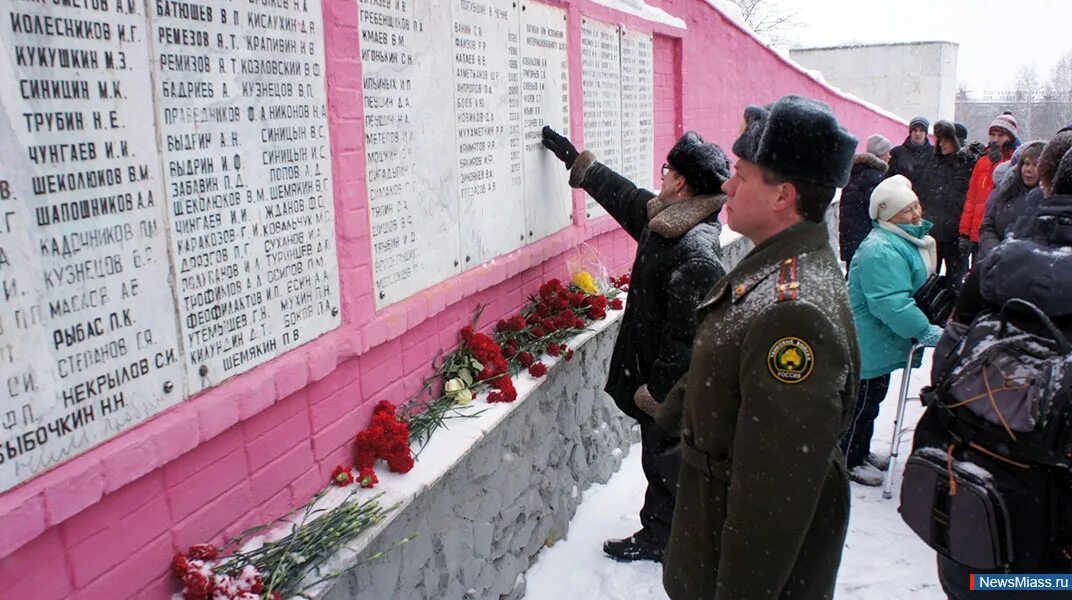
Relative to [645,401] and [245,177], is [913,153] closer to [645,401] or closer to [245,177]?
[645,401]

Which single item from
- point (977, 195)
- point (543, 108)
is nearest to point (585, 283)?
point (543, 108)

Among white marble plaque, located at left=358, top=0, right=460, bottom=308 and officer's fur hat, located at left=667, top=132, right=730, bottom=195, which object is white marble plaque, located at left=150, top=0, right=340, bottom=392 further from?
officer's fur hat, located at left=667, top=132, right=730, bottom=195

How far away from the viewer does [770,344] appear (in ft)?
5.96

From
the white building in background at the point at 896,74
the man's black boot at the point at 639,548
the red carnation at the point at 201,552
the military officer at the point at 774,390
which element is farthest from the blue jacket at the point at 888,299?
the white building in background at the point at 896,74

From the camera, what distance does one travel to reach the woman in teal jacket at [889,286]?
168 inches

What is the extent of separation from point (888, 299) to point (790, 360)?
2781 mm

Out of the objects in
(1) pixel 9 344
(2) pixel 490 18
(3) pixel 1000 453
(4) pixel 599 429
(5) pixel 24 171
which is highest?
(2) pixel 490 18

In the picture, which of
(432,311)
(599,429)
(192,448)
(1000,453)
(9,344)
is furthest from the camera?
(599,429)

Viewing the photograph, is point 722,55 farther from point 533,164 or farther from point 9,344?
point 9,344

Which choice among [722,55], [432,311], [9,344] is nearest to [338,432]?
[432,311]

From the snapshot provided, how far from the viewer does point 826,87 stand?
13203 mm

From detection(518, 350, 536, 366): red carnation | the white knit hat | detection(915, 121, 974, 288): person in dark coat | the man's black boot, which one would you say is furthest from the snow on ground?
detection(915, 121, 974, 288): person in dark coat

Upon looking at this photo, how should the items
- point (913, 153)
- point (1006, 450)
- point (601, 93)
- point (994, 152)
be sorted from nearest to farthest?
point (1006, 450) → point (601, 93) → point (994, 152) → point (913, 153)

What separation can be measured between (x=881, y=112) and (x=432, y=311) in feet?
51.8
